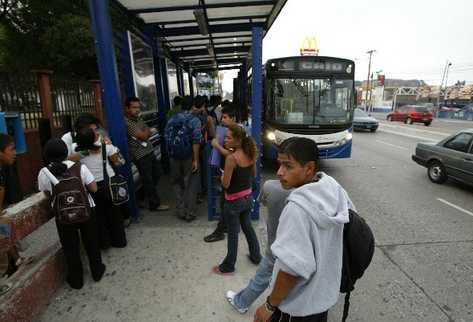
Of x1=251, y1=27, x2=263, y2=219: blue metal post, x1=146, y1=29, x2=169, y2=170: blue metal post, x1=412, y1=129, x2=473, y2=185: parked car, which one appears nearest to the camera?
x1=251, y1=27, x2=263, y2=219: blue metal post

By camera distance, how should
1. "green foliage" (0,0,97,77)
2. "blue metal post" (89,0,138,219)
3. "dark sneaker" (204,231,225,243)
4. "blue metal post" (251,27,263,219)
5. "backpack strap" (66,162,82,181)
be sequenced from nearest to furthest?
"backpack strap" (66,162,82,181) < "blue metal post" (89,0,138,219) < "dark sneaker" (204,231,225,243) < "blue metal post" (251,27,263,219) < "green foliage" (0,0,97,77)

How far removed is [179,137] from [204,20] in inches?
99.8

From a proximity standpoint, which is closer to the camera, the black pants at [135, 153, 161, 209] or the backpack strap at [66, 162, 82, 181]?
the backpack strap at [66, 162, 82, 181]

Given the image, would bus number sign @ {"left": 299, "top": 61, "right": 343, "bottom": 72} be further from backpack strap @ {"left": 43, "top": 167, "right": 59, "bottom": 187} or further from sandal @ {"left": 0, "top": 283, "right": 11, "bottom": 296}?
sandal @ {"left": 0, "top": 283, "right": 11, "bottom": 296}

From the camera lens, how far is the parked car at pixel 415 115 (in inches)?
924

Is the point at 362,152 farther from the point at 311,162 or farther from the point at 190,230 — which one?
the point at 311,162

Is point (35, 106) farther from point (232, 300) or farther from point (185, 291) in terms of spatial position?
point (232, 300)

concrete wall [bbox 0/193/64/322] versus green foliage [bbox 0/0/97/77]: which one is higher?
green foliage [bbox 0/0/97/77]

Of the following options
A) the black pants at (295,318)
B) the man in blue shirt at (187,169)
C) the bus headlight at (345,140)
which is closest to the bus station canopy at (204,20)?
the man in blue shirt at (187,169)

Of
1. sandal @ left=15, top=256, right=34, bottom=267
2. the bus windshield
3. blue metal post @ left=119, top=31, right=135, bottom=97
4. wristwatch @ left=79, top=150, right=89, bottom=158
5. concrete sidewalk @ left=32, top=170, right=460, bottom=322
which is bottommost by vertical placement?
concrete sidewalk @ left=32, top=170, right=460, bottom=322

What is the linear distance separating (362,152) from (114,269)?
997 centimetres

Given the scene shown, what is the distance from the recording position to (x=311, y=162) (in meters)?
1.37

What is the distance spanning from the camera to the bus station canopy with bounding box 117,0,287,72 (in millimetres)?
4941

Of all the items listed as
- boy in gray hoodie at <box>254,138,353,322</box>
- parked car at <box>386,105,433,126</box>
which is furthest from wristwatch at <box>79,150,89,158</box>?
parked car at <box>386,105,433,126</box>
